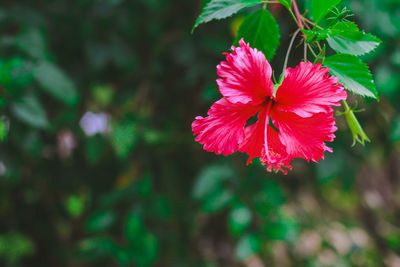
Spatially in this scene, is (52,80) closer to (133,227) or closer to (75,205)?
(133,227)

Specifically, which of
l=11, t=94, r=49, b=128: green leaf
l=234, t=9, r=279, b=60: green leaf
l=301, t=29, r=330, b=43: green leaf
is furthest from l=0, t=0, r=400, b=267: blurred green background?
l=301, t=29, r=330, b=43: green leaf

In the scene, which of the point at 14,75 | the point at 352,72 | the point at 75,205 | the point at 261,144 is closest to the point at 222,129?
the point at 261,144

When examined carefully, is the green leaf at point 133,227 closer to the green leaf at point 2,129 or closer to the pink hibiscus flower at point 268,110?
the green leaf at point 2,129

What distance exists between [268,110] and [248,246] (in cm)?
87

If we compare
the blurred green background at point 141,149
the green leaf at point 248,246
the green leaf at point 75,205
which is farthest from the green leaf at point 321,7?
the green leaf at point 75,205

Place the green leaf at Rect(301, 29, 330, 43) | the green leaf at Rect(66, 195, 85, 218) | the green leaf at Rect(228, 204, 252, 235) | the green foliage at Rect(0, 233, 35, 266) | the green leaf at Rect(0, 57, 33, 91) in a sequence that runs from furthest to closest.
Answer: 1. the green leaf at Rect(66, 195, 85, 218)
2. the green foliage at Rect(0, 233, 35, 266)
3. the green leaf at Rect(228, 204, 252, 235)
4. the green leaf at Rect(0, 57, 33, 91)
5. the green leaf at Rect(301, 29, 330, 43)

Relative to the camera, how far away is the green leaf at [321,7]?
377mm

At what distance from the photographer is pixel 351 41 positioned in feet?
1.28

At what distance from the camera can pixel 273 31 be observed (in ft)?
1.49

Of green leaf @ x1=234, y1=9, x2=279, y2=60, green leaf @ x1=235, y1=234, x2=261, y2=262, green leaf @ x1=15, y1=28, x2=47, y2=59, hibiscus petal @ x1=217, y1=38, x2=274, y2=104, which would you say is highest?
A: green leaf @ x1=15, y1=28, x2=47, y2=59

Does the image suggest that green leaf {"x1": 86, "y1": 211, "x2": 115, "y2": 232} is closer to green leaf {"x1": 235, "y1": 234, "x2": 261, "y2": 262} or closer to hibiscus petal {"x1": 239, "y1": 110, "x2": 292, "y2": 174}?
green leaf {"x1": 235, "y1": 234, "x2": 261, "y2": 262}

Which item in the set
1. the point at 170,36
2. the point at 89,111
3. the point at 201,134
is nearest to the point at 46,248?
the point at 89,111

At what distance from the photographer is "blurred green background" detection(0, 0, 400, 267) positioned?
1017 millimetres

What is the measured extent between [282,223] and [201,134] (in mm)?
930
